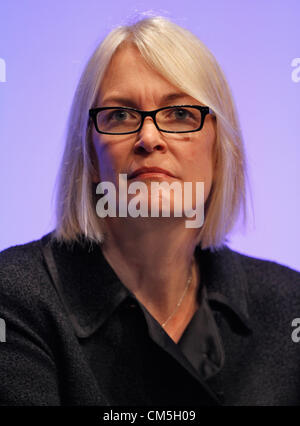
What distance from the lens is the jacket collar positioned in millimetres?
1103

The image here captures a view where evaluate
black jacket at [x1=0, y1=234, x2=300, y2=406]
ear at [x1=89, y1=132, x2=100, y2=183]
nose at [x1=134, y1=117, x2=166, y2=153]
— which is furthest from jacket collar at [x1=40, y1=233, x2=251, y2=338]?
nose at [x1=134, y1=117, x2=166, y2=153]

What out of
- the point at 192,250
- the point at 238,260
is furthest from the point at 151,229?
the point at 238,260

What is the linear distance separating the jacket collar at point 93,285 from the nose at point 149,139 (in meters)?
0.24

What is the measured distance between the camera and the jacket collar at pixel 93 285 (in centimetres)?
110

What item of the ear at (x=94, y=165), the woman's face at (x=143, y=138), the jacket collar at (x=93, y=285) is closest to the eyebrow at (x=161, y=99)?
the woman's face at (x=143, y=138)

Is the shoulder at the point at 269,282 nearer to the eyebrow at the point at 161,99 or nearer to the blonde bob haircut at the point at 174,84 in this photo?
the blonde bob haircut at the point at 174,84

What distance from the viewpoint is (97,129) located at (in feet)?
3.67

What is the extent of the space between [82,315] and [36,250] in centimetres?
17

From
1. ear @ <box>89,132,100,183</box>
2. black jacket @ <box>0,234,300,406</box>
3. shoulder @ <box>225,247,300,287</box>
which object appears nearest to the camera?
black jacket @ <box>0,234,300,406</box>

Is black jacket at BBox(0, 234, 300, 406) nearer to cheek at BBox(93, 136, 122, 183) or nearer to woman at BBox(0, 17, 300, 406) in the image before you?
woman at BBox(0, 17, 300, 406)

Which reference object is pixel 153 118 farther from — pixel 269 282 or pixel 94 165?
pixel 269 282
